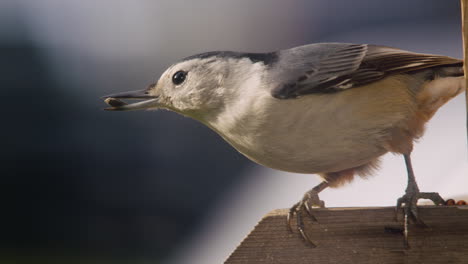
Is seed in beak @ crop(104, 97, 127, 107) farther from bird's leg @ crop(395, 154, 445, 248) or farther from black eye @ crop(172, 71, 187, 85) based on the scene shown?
bird's leg @ crop(395, 154, 445, 248)

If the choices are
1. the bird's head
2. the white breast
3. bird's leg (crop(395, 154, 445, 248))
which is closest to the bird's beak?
the bird's head

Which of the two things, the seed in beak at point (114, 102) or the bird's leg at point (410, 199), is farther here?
the seed in beak at point (114, 102)

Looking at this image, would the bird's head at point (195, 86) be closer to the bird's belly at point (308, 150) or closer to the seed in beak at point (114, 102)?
the seed in beak at point (114, 102)

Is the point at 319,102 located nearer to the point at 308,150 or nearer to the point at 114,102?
the point at 308,150

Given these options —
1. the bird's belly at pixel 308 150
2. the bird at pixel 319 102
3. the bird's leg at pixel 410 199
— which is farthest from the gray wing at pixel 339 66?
the bird's leg at pixel 410 199

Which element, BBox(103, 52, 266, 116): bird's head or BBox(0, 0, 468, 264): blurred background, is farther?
BBox(0, 0, 468, 264): blurred background

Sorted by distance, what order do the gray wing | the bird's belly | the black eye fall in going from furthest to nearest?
the black eye
the gray wing
the bird's belly

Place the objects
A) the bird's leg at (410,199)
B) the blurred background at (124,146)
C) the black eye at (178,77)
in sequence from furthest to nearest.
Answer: the blurred background at (124,146) → the black eye at (178,77) → the bird's leg at (410,199)
